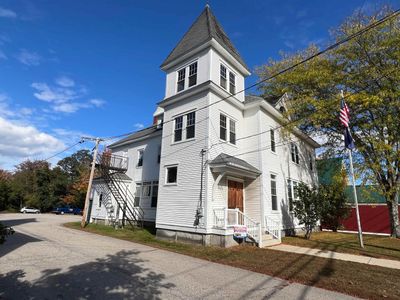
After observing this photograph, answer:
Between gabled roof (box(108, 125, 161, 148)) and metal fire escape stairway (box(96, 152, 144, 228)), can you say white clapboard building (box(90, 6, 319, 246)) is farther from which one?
gabled roof (box(108, 125, 161, 148))

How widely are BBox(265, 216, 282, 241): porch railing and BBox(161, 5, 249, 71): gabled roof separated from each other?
385 inches

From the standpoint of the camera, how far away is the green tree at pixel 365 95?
49.9 ft

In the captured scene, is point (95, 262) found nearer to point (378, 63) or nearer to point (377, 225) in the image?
point (378, 63)

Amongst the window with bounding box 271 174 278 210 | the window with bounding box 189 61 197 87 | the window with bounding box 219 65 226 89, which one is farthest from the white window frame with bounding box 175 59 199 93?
the window with bounding box 271 174 278 210

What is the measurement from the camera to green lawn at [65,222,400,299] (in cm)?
607

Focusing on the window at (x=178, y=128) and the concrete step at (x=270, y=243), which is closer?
the concrete step at (x=270, y=243)

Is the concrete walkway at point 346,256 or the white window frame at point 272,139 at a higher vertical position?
the white window frame at point 272,139

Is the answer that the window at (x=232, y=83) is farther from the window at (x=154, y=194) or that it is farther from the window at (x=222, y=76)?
the window at (x=154, y=194)

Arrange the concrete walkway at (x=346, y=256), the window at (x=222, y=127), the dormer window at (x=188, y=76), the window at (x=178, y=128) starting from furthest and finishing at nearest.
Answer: the dormer window at (x=188, y=76), the window at (x=178, y=128), the window at (x=222, y=127), the concrete walkway at (x=346, y=256)

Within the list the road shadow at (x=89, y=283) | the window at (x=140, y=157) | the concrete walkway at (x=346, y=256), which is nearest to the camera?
the road shadow at (x=89, y=283)

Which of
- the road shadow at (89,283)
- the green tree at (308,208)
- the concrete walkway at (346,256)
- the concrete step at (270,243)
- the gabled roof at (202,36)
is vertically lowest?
the road shadow at (89,283)

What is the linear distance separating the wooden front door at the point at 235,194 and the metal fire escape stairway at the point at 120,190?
24.6ft

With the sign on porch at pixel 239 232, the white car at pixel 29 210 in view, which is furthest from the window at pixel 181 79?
the white car at pixel 29 210

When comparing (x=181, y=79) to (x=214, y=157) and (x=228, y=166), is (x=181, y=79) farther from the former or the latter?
(x=228, y=166)
